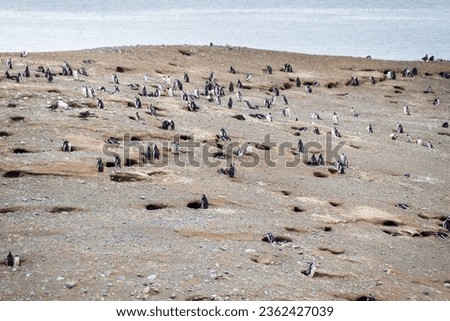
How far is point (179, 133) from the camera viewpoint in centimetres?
2264

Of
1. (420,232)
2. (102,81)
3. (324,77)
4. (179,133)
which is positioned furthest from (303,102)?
(420,232)

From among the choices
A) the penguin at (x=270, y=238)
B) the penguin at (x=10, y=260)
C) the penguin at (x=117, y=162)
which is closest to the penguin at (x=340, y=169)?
the penguin at (x=270, y=238)

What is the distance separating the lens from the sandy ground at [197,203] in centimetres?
1222

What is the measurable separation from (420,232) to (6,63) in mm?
21836

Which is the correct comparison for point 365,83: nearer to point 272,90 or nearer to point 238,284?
point 272,90

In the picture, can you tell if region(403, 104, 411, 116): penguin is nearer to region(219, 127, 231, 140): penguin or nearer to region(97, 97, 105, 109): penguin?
region(219, 127, 231, 140): penguin

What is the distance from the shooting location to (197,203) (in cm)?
1716

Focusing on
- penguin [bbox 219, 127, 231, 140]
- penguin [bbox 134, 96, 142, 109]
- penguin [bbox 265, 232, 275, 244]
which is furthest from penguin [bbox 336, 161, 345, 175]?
penguin [bbox 134, 96, 142, 109]

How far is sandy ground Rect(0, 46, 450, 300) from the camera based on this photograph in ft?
40.1

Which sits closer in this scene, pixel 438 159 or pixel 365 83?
pixel 438 159

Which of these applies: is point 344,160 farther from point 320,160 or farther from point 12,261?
point 12,261

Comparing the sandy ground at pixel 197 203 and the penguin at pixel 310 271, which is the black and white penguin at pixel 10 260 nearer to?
the sandy ground at pixel 197 203

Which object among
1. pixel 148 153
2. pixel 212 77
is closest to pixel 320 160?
pixel 148 153

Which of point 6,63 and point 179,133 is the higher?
point 6,63
